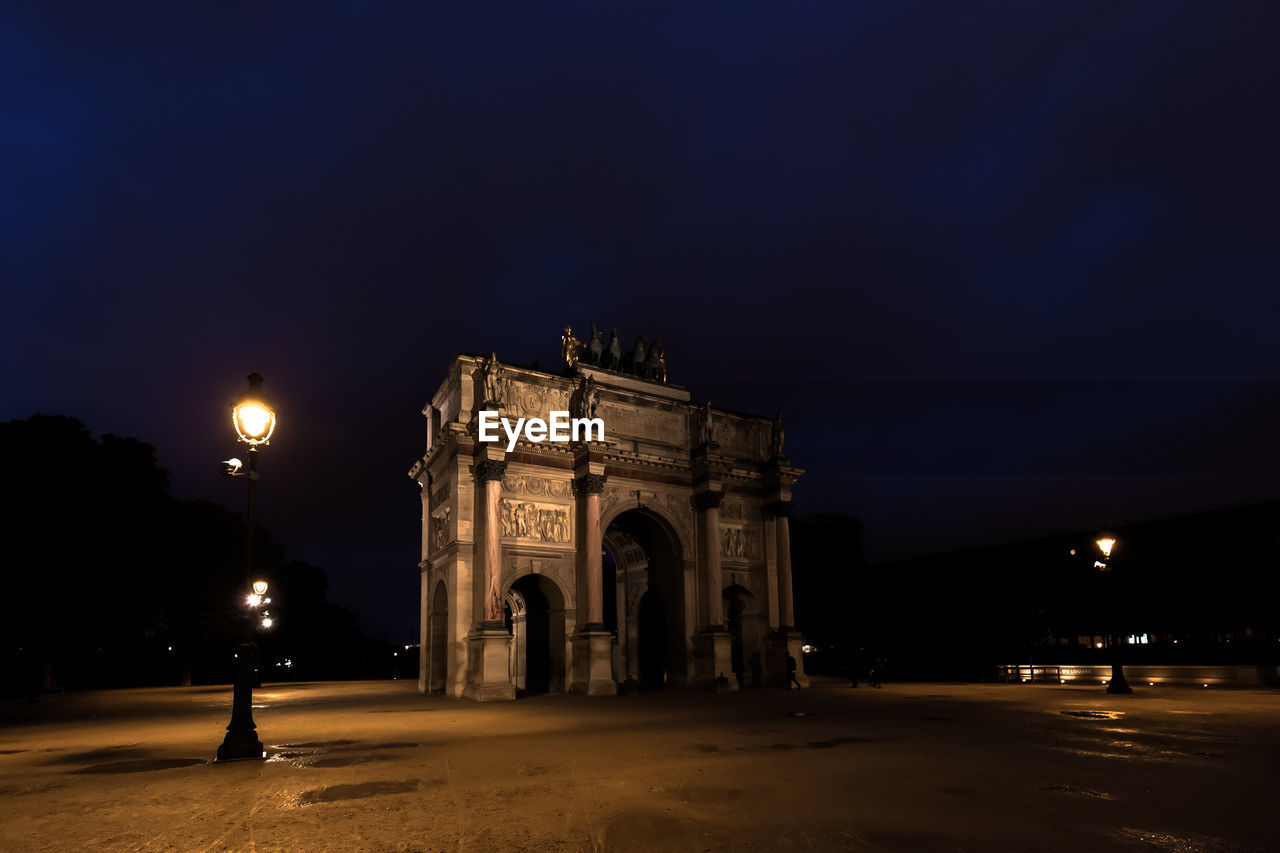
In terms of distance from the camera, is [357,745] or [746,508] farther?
[746,508]

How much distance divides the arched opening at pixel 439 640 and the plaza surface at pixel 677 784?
1552cm

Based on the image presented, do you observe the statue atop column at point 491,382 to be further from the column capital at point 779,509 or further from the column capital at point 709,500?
the column capital at point 779,509

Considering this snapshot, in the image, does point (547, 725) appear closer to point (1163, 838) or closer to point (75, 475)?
point (1163, 838)

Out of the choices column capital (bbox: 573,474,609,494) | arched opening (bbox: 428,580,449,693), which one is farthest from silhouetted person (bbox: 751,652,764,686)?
arched opening (bbox: 428,580,449,693)

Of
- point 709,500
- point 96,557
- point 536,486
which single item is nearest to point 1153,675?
point 709,500

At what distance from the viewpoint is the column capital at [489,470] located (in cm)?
3197

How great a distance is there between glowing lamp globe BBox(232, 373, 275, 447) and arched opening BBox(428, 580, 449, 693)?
2167 centimetres

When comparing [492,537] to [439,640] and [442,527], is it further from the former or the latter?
[439,640]

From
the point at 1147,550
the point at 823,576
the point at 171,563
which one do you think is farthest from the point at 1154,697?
the point at 171,563

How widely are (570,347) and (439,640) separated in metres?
14.8

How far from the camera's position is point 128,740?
17.1 m

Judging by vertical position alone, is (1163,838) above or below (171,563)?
below

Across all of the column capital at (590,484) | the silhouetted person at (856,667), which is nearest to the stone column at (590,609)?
the column capital at (590,484)

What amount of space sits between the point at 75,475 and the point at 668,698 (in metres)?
30.3
